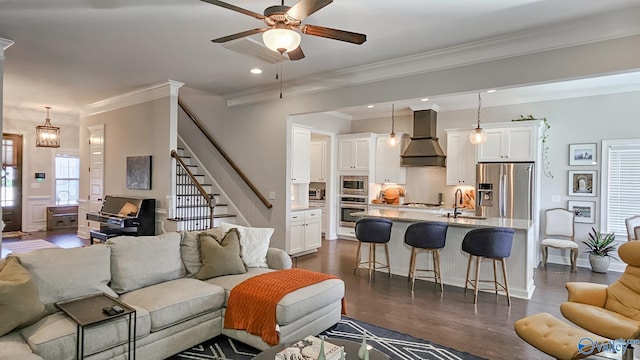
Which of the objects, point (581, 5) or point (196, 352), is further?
point (581, 5)

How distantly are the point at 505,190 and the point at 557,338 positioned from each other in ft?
14.2

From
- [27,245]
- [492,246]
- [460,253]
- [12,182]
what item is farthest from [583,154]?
[12,182]

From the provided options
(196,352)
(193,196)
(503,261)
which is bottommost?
(196,352)

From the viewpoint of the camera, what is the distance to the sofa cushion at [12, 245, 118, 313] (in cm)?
250

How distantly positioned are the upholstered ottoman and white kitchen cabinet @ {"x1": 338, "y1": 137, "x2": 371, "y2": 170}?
18.7 ft

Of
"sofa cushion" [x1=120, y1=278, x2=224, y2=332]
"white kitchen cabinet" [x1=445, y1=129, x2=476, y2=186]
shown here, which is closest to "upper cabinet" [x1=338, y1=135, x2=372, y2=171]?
"white kitchen cabinet" [x1=445, y1=129, x2=476, y2=186]

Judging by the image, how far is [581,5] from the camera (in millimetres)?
3086

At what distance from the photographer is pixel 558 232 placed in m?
6.03

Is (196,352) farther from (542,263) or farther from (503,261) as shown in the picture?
A: (542,263)

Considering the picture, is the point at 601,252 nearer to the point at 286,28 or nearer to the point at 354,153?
the point at 354,153

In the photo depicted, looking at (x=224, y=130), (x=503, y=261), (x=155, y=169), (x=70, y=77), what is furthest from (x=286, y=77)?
(x=503, y=261)

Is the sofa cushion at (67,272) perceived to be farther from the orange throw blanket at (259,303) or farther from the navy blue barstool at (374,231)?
the navy blue barstool at (374,231)

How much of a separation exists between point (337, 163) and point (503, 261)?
4848 millimetres

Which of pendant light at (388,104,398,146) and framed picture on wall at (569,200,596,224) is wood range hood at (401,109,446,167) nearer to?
pendant light at (388,104,398,146)
